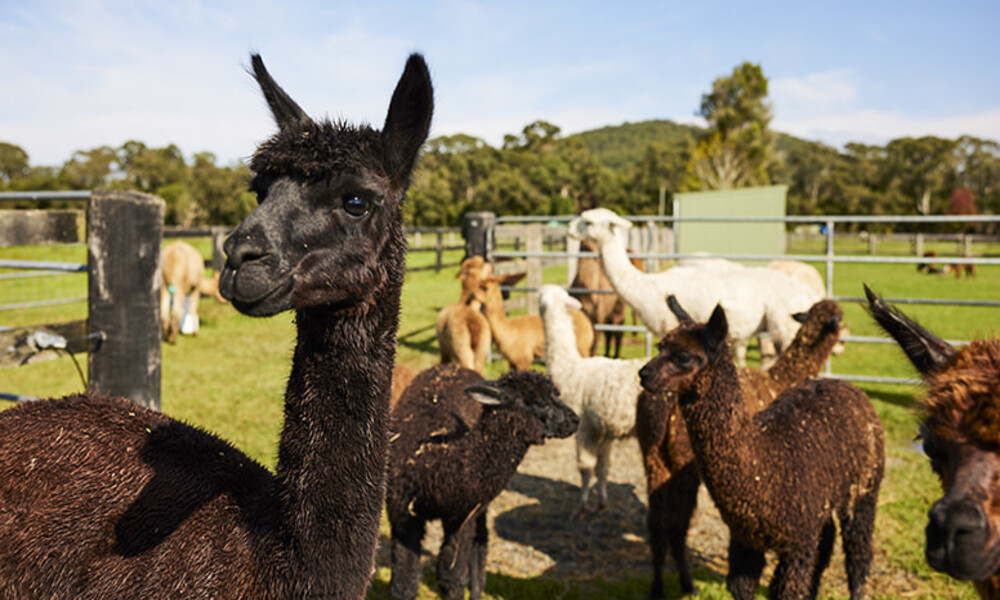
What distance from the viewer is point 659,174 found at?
8450 centimetres

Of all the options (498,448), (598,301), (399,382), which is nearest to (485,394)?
(498,448)

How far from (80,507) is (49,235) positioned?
9.07 ft

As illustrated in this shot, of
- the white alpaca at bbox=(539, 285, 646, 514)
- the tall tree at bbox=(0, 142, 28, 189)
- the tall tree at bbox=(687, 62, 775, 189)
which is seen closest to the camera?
the white alpaca at bbox=(539, 285, 646, 514)

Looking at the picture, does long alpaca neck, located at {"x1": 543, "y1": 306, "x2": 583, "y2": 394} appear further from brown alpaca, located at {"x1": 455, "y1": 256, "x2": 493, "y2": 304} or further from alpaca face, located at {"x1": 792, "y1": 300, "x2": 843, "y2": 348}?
brown alpaca, located at {"x1": 455, "y1": 256, "x2": 493, "y2": 304}

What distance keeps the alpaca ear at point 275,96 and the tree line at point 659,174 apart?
33.8 metres

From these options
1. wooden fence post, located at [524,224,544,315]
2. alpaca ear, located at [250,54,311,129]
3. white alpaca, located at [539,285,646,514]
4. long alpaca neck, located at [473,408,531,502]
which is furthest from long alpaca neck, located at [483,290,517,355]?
alpaca ear, located at [250,54,311,129]

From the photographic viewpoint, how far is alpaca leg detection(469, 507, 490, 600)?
4.20 metres

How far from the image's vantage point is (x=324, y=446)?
6.25ft

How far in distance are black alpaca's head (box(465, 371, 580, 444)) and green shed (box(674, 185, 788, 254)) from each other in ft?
61.0

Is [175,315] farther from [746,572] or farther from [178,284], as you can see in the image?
[746,572]

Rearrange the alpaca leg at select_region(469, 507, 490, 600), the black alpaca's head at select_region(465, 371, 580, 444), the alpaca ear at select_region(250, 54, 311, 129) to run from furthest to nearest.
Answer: the alpaca leg at select_region(469, 507, 490, 600)
the black alpaca's head at select_region(465, 371, 580, 444)
the alpaca ear at select_region(250, 54, 311, 129)

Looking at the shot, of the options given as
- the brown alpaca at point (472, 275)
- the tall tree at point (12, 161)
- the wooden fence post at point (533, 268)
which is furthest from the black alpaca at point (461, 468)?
the tall tree at point (12, 161)

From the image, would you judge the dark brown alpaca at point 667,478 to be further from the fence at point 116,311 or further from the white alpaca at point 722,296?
the fence at point 116,311

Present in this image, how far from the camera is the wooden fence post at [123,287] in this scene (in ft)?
11.9
